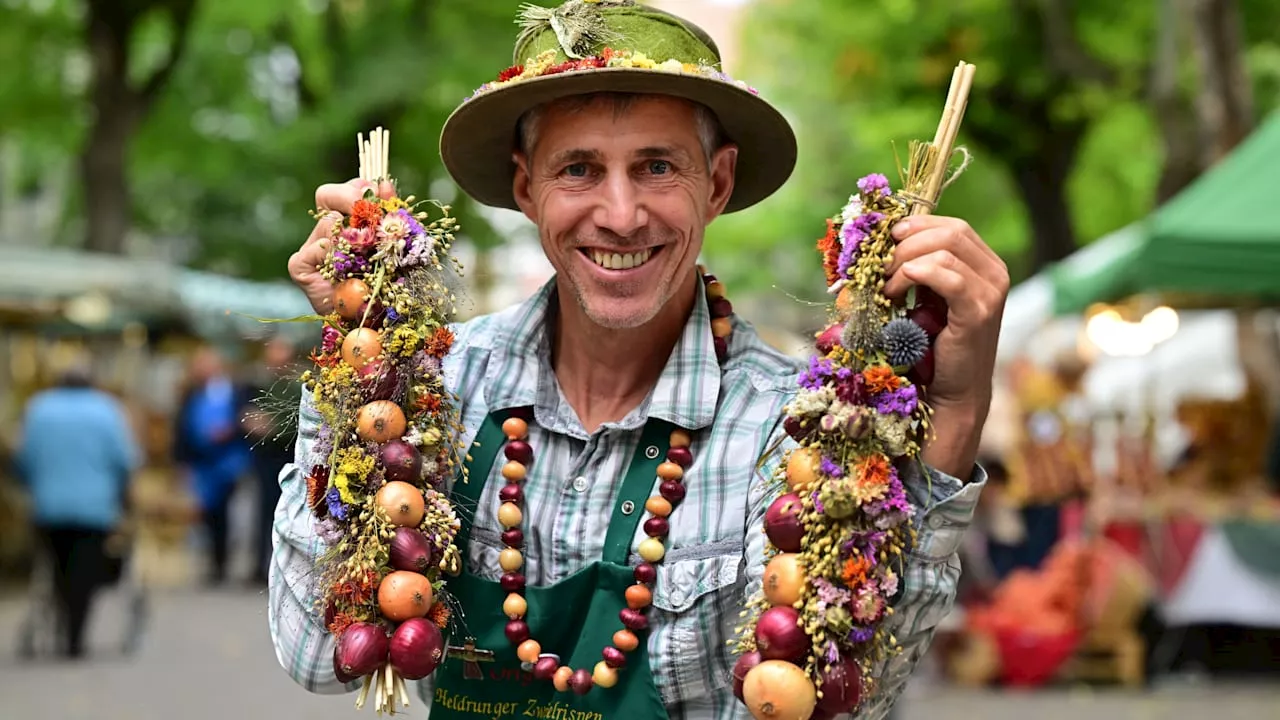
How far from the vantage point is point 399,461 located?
2486mm

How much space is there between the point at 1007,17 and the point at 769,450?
16.8 metres

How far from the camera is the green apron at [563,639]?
8.54 ft

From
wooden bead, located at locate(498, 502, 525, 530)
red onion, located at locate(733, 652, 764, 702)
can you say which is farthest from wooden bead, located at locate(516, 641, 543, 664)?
red onion, located at locate(733, 652, 764, 702)

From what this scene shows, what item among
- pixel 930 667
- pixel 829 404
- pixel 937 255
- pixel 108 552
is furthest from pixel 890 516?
pixel 108 552

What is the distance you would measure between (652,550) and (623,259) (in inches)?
20.4

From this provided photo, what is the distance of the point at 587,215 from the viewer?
8.68 ft

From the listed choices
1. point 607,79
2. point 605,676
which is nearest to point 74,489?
point 605,676

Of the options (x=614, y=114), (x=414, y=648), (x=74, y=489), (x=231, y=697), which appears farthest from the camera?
(x=74, y=489)

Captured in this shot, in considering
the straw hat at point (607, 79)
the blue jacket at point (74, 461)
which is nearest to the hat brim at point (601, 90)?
the straw hat at point (607, 79)

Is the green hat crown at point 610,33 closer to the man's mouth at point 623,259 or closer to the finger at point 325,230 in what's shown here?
the man's mouth at point 623,259

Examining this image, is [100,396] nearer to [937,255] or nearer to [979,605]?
[979,605]

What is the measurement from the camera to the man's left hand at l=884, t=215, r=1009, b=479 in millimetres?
2221

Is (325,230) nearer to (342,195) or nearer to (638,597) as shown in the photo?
(342,195)

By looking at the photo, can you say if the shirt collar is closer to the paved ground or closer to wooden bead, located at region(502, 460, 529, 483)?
wooden bead, located at region(502, 460, 529, 483)
